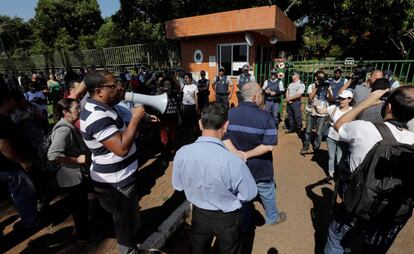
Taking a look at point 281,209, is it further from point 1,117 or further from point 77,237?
point 1,117

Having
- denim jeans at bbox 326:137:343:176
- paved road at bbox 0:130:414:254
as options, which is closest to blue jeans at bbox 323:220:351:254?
paved road at bbox 0:130:414:254

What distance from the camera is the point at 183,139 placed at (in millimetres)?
6766

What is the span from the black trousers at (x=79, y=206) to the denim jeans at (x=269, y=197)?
214 centimetres

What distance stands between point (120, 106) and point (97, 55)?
45.9 ft

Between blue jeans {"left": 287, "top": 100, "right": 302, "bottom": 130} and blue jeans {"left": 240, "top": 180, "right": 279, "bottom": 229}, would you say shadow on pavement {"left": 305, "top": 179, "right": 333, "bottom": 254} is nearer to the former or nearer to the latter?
blue jeans {"left": 240, "top": 180, "right": 279, "bottom": 229}

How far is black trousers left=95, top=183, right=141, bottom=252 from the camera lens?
2.25m

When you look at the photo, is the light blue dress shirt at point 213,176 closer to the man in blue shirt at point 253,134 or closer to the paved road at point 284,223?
the man in blue shirt at point 253,134

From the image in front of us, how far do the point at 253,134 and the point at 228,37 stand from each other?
748 centimetres

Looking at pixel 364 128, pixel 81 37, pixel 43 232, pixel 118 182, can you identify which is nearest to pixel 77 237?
pixel 43 232

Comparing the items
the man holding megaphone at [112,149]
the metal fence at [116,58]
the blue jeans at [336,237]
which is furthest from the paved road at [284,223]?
the metal fence at [116,58]

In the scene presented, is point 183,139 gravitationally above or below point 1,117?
below

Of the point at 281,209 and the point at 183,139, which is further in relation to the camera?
the point at 183,139

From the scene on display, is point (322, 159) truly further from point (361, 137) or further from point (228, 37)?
point (228, 37)

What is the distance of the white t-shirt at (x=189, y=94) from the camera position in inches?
258
